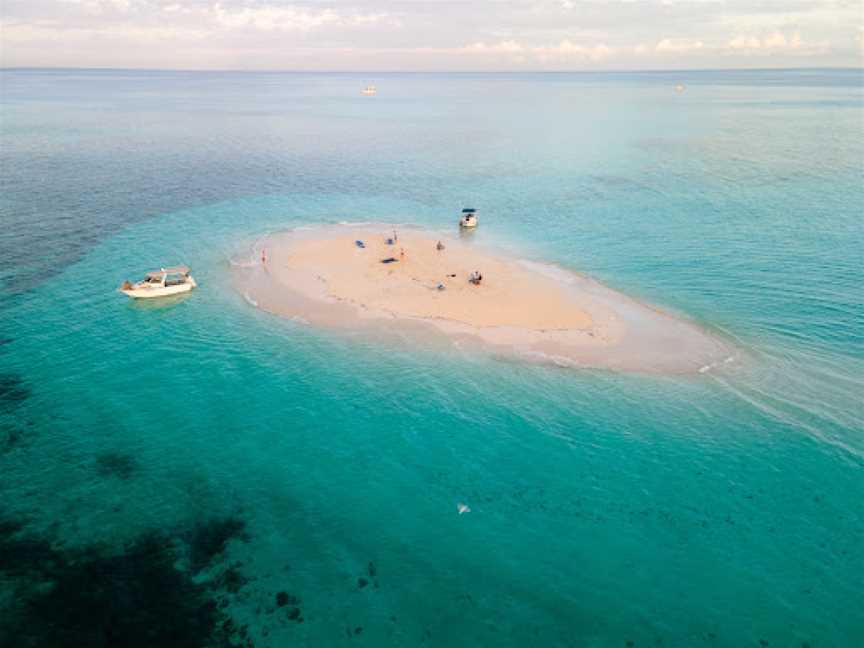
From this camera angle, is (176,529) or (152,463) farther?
(152,463)

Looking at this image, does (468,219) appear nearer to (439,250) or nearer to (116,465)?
(439,250)

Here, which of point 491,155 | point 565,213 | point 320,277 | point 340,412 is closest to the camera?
point 340,412

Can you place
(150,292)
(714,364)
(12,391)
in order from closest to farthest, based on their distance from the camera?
(12,391) < (714,364) < (150,292)

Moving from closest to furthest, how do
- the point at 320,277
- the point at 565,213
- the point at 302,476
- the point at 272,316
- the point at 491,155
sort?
→ the point at 302,476 → the point at 272,316 → the point at 320,277 → the point at 565,213 → the point at 491,155

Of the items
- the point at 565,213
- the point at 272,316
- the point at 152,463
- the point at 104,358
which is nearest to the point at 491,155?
the point at 565,213

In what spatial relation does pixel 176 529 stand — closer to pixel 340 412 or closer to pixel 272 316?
pixel 340 412

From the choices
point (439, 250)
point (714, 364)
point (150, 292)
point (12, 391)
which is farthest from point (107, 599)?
point (439, 250)

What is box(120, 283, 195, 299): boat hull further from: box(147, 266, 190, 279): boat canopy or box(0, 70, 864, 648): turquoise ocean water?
box(147, 266, 190, 279): boat canopy
